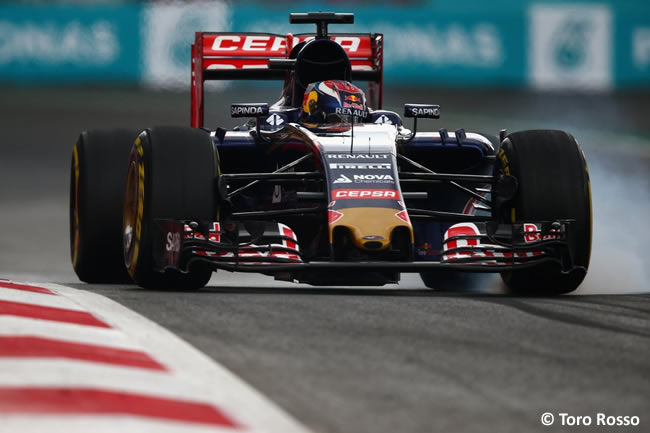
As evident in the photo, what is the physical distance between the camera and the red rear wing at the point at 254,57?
1078cm

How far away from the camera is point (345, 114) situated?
9.08 m

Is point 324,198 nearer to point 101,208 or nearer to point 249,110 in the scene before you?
point 249,110

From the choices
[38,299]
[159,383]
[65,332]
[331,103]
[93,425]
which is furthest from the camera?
[331,103]

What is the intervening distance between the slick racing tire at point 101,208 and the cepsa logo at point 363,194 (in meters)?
1.99

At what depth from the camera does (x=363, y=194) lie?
764cm

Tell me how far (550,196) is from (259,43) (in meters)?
3.90

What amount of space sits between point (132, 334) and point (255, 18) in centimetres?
1699

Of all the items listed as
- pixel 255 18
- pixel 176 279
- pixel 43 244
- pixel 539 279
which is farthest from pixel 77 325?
pixel 255 18

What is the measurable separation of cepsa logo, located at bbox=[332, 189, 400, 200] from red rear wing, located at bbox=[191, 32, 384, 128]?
321cm

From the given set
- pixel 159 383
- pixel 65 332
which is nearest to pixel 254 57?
pixel 65 332

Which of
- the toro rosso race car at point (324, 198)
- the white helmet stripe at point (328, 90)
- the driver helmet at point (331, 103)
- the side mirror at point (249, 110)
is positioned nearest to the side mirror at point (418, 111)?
the toro rosso race car at point (324, 198)

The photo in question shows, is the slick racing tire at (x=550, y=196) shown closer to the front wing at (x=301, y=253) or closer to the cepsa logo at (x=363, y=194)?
the front wing at (x=301, y=253)

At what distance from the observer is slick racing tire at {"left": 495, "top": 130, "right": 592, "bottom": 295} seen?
791 centimetres

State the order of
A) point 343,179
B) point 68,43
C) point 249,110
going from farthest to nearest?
point 68,43, point 249,110, point 343,179
